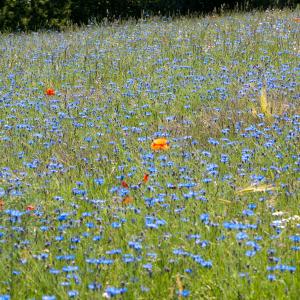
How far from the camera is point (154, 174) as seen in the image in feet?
14.3

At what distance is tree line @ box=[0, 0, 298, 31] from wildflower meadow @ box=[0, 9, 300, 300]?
6131 millimetres

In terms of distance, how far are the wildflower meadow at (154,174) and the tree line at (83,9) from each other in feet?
20.1

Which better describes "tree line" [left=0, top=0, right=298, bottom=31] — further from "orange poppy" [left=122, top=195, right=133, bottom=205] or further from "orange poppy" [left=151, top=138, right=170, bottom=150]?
"orange poppy" [left=122, top=195, right=133, bottom=205]

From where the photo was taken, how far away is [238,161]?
471 centimetres

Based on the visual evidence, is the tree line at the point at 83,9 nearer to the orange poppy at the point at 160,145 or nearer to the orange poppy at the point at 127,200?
the orange poppy at the point at 160,145

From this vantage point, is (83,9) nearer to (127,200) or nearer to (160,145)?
(160,145)

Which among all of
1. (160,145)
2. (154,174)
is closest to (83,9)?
(160,145)

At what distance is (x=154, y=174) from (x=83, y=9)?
40.4 ft

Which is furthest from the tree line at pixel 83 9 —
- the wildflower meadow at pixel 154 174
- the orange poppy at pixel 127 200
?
the orange poppy at pixel 127 200

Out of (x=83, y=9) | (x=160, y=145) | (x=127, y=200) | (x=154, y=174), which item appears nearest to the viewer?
(x=127, y=200)

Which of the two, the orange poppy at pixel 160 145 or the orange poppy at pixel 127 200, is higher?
the orange poppy at pixel 160 145

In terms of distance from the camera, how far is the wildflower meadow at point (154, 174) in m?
3.08

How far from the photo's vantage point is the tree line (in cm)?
1505

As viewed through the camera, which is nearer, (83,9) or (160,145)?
(160,145)
